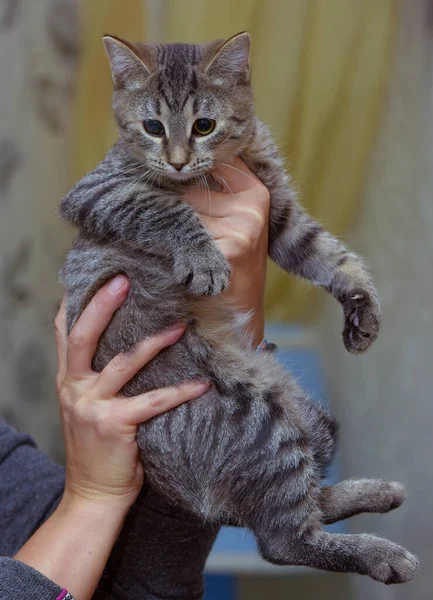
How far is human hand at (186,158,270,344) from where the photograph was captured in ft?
3.59

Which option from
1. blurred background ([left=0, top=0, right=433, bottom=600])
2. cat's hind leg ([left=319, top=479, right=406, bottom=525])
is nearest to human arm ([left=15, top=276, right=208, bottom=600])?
cat's hind leg ([left=319, top=479, right=406, bottom=525])

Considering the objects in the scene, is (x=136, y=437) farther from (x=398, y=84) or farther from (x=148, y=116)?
(x=398, y=84)

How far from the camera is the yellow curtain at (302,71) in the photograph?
1637 mm

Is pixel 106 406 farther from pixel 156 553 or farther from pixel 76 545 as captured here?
pixel 156 553

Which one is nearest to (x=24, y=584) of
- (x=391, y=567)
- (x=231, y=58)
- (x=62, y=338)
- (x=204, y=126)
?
(x=62, y=338)

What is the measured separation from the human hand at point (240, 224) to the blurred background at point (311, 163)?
1.56ft

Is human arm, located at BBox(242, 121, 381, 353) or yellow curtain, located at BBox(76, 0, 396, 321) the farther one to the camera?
yellow curtain, located at BBox(76, 0, 396, 321)

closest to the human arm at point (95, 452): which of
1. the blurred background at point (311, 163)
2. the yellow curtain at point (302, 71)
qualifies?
the blurred background at point (311, 163)

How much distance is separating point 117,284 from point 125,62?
42 cm

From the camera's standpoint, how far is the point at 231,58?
1.06 meters

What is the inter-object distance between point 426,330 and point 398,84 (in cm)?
71

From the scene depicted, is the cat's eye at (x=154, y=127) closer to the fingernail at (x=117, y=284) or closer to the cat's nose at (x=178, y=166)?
the cat's nose at (x=178, y=166)

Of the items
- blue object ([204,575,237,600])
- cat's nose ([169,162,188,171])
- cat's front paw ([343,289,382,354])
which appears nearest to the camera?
cat's nose ([169,162,188,171])

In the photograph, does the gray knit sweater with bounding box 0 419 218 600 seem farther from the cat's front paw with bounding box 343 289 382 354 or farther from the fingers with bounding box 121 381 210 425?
the cat's front paw with bounding box 343 289 382 354
